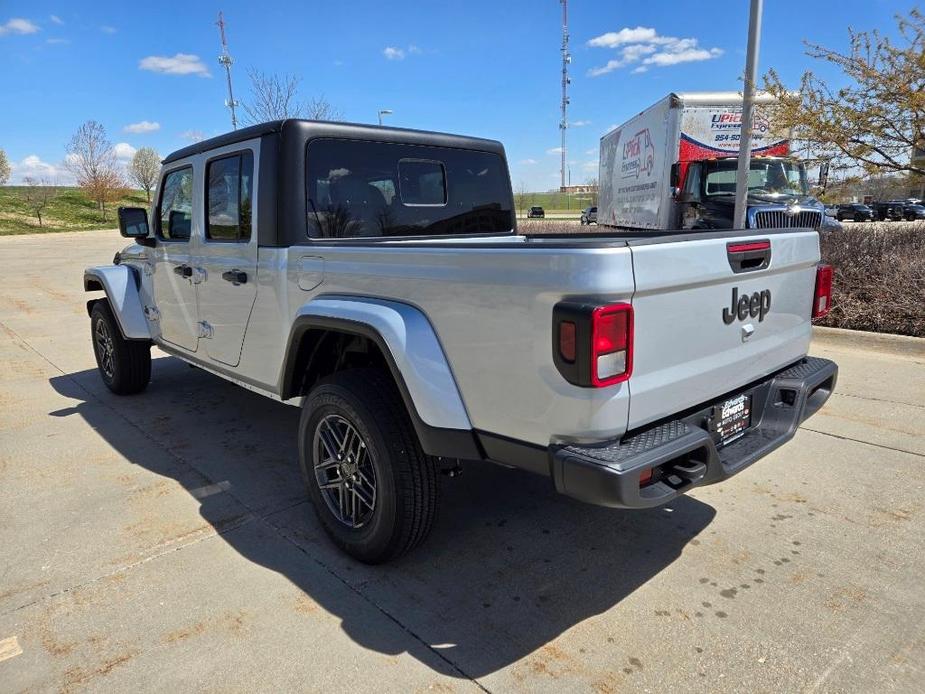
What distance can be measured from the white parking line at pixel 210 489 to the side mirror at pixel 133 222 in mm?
2044

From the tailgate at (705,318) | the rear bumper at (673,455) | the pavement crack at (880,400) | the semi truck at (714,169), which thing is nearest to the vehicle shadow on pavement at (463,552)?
the rear bumper at (673,455)

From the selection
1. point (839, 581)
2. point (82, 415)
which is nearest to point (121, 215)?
point (82, 415)

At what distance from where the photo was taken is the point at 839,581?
274 cm

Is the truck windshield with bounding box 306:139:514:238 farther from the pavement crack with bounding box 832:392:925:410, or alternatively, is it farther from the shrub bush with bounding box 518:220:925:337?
the pavement crack with bounding box 832:392:925:410

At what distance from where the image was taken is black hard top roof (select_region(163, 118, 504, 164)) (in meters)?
3.27

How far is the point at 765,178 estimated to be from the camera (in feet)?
38.2

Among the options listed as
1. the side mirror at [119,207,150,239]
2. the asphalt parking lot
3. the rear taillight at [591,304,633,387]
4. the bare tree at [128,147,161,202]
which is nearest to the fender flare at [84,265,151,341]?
the side mirror at [119,207,150,239]

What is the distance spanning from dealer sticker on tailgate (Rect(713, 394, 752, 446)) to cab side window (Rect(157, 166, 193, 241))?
3.36m

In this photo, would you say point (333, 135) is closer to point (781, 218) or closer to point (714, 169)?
point (781, 218)

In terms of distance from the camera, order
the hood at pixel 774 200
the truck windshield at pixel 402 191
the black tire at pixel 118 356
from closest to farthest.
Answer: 1. the truck windshield at pixel 402 191
2. the black tire at pixel 118 356
3. the hood at pixel 774 200

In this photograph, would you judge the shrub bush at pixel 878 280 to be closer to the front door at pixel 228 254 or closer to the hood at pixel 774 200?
the hood at pixel 774 200

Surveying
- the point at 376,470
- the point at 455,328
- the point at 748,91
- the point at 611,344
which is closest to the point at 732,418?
the point at 611,344

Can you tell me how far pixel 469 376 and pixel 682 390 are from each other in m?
0.80

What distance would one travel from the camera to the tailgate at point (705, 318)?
221 cm
